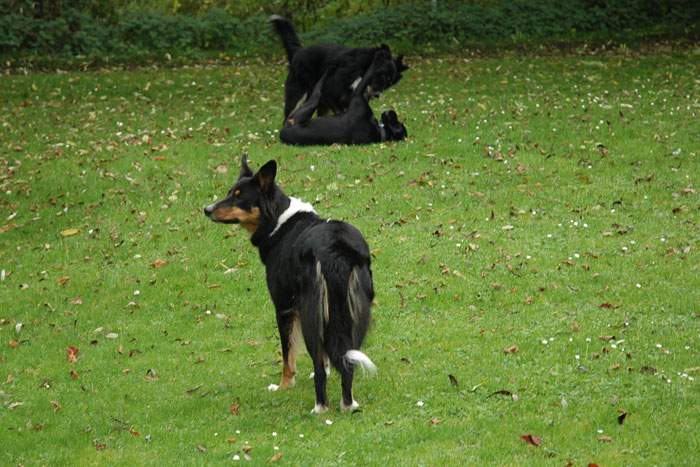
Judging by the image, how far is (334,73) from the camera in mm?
15531

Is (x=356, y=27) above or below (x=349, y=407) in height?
below

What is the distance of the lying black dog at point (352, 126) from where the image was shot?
15031 millimetres

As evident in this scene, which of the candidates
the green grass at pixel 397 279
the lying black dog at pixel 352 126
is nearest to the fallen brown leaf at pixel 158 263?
the green grass at pixel 397 279

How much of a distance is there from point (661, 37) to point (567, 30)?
227cm

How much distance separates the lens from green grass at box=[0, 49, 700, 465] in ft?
22.9

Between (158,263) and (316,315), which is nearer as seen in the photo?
(316,315)

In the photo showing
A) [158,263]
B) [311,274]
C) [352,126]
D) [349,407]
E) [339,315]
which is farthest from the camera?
[352,126]

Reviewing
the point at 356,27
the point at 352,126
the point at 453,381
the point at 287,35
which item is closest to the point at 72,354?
the point at 453,381

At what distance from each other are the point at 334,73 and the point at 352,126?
1.08 m

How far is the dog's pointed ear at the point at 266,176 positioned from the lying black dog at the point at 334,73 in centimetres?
794

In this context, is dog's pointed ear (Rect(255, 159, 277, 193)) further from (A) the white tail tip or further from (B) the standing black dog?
(A) the white tail tip

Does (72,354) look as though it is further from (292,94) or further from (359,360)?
(292,94)

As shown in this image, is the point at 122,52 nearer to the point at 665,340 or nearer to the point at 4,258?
the point at 4,258

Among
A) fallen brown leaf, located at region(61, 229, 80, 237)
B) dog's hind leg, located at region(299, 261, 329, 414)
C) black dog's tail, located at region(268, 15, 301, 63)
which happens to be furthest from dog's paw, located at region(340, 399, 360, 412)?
black dog's tail, located at region(268, 15, 301, 63)
